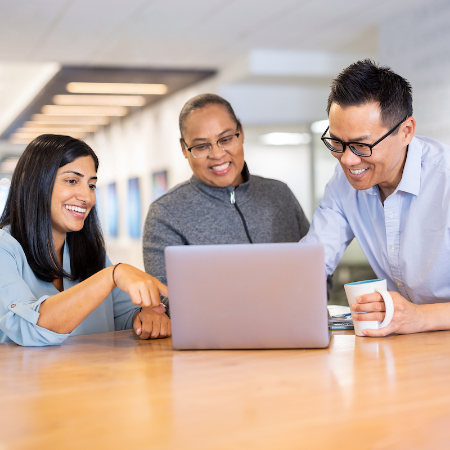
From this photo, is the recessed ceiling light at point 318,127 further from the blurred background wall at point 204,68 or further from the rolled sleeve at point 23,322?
the rolled sleeve at point 23,322

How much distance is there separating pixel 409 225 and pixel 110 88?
183 inches

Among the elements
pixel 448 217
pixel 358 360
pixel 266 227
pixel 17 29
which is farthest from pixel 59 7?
pixel 358 360

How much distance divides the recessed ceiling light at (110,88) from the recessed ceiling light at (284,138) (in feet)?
5.05

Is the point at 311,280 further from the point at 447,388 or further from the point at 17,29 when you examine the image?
the point at 17,29

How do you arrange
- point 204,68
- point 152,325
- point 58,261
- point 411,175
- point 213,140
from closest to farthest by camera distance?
1. point 152,325
2. point 411,175
3. point 58,261
4. point 213,140
5. point 204,68

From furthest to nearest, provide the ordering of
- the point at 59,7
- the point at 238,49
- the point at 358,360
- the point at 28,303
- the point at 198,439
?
the point at 238,49, the point at 59,7, the point at 28,303, the point at 358,360, the point at 198,439

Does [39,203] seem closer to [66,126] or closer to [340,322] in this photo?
[340,322]

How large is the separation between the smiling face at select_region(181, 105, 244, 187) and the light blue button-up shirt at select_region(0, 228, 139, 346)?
639 mm

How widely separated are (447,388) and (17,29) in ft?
15.5

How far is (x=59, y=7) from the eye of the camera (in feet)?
14.1

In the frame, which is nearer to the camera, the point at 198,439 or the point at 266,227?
the point at 198,439

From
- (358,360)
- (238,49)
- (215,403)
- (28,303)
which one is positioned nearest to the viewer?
(215,403)

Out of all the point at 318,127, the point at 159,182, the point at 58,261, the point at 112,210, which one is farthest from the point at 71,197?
the point at 318,127

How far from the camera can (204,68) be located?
6.26 meters
